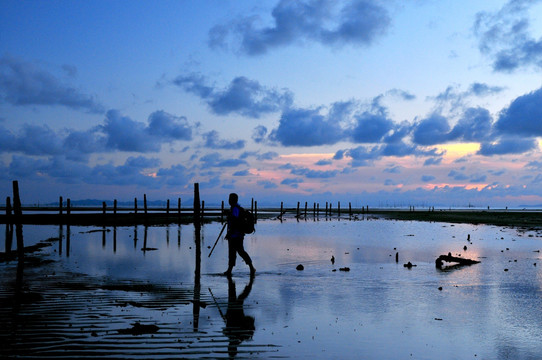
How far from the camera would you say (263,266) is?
1864cm

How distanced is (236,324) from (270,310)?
1581mm

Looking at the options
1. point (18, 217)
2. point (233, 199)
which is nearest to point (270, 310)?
point (233, 199)

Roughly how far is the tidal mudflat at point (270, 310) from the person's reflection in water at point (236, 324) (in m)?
0.02

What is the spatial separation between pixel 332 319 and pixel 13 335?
595 centimetres

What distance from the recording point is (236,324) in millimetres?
8977

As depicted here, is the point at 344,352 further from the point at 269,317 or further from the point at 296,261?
the point at 296,261

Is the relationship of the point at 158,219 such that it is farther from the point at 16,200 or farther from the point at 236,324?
the point at 236,324

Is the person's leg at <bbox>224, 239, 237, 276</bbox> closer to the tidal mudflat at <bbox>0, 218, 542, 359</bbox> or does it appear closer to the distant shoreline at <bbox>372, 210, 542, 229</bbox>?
the tidal mudflat at <bbox>0, 218, 542, 359</bbox>

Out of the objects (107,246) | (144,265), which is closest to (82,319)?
(144,265)

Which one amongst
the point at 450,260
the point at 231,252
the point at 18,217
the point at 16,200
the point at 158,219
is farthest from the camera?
the point at 158,219

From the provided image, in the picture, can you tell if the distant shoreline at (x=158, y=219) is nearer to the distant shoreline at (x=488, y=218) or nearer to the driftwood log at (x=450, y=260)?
the distant shoreline at (x=488, y=218)

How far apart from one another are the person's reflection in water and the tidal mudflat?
0.02m

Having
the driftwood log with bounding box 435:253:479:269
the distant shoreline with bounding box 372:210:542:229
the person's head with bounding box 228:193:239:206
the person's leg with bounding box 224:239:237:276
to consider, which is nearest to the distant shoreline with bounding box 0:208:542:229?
the distant shoreline with bounding box 372:210:542:229

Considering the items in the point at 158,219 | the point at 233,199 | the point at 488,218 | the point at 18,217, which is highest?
the point at 233,199
